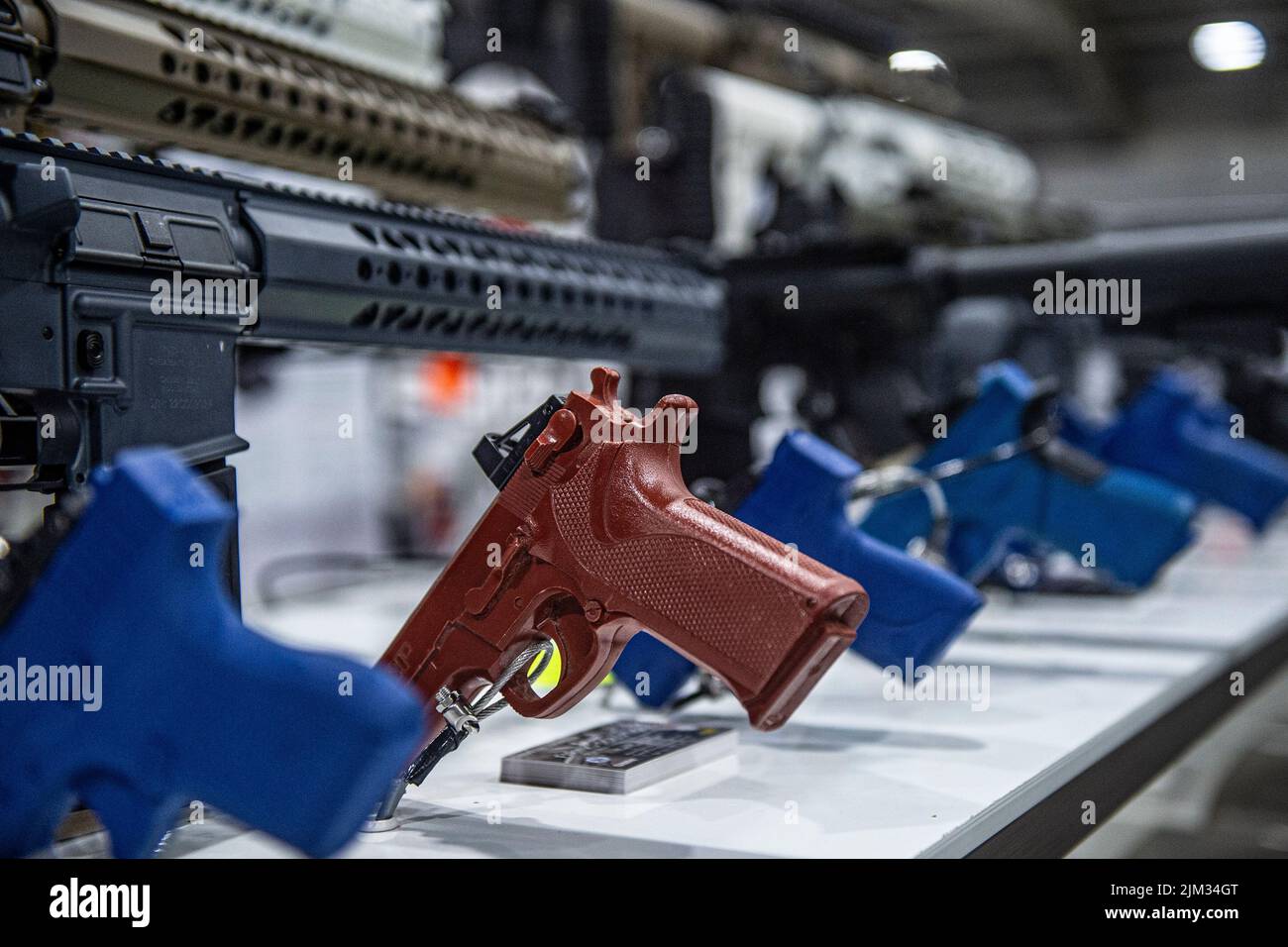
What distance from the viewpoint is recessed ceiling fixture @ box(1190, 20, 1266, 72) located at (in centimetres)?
460

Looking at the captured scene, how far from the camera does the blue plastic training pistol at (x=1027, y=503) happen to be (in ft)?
4.61

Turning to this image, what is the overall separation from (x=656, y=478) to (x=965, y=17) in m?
4.13

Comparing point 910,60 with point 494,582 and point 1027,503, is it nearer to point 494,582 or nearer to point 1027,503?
point 1027,503

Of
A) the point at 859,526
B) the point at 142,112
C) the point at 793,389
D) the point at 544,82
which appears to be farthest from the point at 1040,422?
the point at 142,112

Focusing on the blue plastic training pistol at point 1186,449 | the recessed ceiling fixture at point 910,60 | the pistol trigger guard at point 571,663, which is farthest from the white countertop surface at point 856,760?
the recessed ceiling fixture at point 910,60

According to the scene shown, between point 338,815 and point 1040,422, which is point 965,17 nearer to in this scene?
point 1040,422

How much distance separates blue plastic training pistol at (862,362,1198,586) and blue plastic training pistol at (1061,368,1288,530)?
0.92ft

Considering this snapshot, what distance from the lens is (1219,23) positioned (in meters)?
→ 4.54

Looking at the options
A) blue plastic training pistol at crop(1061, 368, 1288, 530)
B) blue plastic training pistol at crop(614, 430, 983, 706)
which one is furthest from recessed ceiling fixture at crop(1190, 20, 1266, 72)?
blue plastic training pistol at crop(614, 430, 983, 706)

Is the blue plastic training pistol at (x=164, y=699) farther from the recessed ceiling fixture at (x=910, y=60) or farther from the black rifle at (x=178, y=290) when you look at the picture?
the recessed ceiling fixture at (x=910, y=60)

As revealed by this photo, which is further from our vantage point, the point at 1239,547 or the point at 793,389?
the point at 1239,547

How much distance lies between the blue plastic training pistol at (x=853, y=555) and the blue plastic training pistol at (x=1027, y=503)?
0.31 metres

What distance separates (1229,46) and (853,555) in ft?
14.7

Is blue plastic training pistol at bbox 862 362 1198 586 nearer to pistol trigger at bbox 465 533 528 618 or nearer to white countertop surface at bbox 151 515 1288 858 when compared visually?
white countertop surface at bbox 151 515 1288 858
